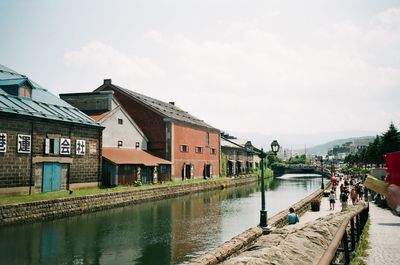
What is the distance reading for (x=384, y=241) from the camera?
1241 centimetres

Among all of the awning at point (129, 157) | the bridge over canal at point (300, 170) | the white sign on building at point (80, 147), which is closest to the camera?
the white sign on building at point (80, 147)

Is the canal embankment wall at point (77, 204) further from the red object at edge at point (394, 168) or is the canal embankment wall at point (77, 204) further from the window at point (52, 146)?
the red object at edge at point (394, 168)

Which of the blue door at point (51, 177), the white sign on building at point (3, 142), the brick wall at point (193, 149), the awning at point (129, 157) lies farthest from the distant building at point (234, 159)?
the white sign on building at point (3, 142)

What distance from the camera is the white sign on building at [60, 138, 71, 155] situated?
30422 mm

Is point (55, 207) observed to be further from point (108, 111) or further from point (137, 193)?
point (108, 111)

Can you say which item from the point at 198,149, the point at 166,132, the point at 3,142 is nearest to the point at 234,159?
the point at 198,149

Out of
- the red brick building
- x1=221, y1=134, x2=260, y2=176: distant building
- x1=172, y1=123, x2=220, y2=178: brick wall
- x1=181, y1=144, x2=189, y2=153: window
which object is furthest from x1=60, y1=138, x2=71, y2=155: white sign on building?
x1=221, y1=134, x2=260, y2=176: distant building

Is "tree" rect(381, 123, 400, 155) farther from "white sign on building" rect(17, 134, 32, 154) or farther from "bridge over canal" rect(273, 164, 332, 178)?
"white sign on building" rect(17, 134, 32, 154)

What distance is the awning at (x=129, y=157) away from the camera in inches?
1471

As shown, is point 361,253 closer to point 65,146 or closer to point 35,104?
point 65,146

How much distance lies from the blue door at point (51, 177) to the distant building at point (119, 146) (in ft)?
21.7

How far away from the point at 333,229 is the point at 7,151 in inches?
889

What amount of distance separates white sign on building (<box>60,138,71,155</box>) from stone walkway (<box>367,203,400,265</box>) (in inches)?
936

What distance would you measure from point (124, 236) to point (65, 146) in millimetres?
13970
